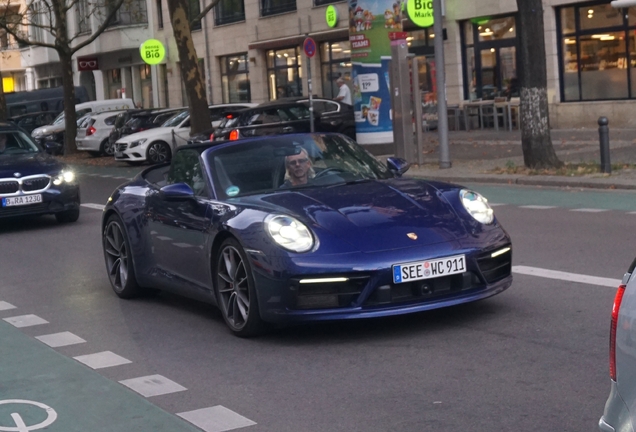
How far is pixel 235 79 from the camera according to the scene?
47.1 meters

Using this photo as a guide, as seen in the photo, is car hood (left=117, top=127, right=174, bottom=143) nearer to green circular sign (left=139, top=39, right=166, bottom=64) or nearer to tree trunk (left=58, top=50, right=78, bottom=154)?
tree trunk (left=58, top=50, right=78, bottom=154)

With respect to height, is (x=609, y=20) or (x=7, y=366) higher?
(x=609, y=20)

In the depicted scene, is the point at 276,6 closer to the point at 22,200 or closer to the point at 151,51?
the point at 151,51

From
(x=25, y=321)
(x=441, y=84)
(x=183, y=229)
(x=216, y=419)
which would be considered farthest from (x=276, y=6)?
(x=216, y=419)

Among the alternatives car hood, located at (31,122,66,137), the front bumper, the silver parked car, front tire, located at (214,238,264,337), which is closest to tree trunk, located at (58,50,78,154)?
car hood, located at (31,122,66,137)

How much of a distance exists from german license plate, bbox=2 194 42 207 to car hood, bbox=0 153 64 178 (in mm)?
311

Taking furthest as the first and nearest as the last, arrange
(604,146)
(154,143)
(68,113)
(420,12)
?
1. (68,113)
2. (420,12)
3. (154,143)
4. (604,146)

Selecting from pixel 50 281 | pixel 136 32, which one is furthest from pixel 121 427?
pixel 136 32

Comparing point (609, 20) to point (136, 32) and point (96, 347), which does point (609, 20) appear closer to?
point (96, 347)

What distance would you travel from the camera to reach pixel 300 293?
7137 millimetres

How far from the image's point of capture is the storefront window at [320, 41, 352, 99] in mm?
39469

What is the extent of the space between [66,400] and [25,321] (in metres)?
2.73

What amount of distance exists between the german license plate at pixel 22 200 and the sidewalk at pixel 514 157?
7.11 metres

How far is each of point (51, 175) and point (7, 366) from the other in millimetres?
8648
